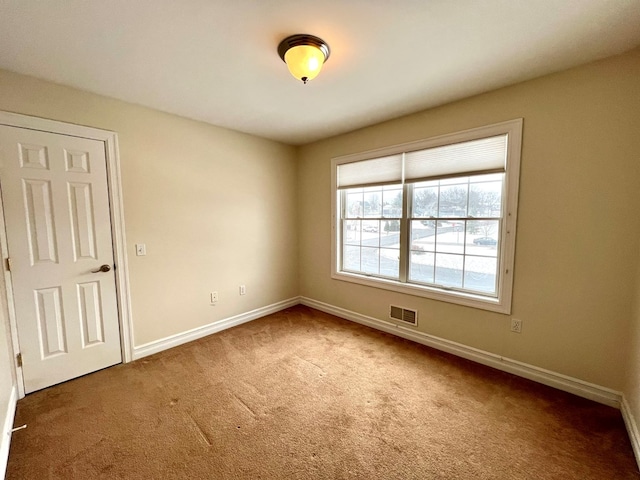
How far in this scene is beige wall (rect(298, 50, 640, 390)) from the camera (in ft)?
5.99

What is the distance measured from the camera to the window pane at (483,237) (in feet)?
7.98

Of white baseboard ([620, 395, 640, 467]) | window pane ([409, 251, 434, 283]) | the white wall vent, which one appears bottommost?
white baseboard ([620, 395, 640, 467])

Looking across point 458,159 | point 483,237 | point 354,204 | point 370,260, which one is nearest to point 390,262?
point 370,260

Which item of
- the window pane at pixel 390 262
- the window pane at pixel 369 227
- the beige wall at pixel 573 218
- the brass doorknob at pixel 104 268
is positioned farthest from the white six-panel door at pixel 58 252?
the beige wall at pixel 573 218

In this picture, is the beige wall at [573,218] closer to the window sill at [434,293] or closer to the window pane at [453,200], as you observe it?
the window sill at [434,293]

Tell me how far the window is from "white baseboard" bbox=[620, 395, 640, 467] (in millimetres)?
851

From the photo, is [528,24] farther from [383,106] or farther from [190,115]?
[190,115]

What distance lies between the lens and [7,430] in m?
1.63

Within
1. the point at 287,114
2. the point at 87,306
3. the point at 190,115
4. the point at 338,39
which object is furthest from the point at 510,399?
the point at 190,115

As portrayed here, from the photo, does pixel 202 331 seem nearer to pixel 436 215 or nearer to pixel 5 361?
pixel 5 361

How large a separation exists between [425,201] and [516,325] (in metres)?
1.44

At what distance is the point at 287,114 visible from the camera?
2.81 metres

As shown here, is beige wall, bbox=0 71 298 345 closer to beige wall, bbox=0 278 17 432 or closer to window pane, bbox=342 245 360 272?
beige wall, bbox=0 278 17 432

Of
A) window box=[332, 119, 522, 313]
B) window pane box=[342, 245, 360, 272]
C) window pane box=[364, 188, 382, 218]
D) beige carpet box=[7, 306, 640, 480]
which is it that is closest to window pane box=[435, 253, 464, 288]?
window box=[332, 119, 522, 313]
